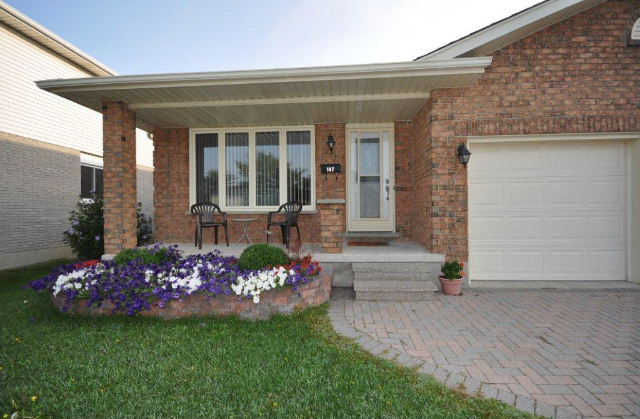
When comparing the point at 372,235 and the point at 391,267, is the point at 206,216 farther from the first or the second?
the point at 391,267

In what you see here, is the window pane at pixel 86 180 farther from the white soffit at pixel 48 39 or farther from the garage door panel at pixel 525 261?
the garage door panel at pixel 525 261

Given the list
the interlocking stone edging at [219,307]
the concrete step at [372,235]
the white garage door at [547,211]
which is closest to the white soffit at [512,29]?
the white garage door at [547,211]

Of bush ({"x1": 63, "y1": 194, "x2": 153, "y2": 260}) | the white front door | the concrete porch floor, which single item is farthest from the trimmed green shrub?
the white front door

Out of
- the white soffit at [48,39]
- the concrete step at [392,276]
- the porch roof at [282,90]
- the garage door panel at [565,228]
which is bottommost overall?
the concrete step at [392,276]

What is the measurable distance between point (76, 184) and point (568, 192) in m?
11.0

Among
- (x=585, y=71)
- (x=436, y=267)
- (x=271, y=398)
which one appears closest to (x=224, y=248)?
(x=436, y=267)

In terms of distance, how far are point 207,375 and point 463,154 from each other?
4.35 metres

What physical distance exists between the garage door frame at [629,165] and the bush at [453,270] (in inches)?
19.6

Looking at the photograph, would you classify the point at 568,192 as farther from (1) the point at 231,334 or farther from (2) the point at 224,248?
(2) the point at 224,248

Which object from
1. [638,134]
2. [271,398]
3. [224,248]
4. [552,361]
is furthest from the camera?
[224,248]

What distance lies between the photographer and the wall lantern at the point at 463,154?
4.86 m

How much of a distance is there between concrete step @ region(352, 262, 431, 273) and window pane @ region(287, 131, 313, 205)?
2.41m

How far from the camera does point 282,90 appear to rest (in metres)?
5.08

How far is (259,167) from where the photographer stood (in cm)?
708
